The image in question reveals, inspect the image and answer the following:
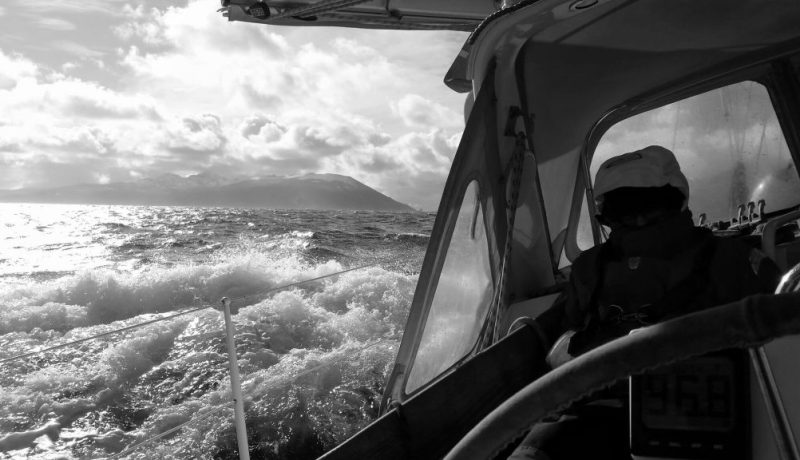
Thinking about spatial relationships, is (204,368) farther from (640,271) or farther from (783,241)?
(640,271)

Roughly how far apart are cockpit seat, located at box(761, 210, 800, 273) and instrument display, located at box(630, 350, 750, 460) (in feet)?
5.43

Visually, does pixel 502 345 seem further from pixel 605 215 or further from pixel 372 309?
pixel 372 309

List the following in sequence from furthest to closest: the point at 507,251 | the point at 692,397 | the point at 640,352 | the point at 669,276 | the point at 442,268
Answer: the point at 507,251, the point at 442,268, the point at 669,276, the point at 692,397, the point at 640,352

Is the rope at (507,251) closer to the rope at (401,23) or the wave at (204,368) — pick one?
the wave at (204,368)

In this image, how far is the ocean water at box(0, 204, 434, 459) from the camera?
20.8 ft

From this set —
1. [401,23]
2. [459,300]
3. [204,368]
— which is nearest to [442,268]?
[459,300]

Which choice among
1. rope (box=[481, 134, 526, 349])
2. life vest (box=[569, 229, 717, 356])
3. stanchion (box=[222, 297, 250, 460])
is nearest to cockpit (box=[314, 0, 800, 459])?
rope (box=[481, 134, 526, 349])

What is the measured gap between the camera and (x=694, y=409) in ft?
4.43

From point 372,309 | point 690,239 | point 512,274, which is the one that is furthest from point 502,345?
point 372,309

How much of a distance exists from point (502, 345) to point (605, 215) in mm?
720

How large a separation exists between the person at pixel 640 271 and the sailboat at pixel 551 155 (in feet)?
1.46

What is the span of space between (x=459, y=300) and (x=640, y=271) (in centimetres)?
140

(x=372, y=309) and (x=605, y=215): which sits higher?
(x=605, y=215)

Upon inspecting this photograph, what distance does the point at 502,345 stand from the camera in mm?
2824
